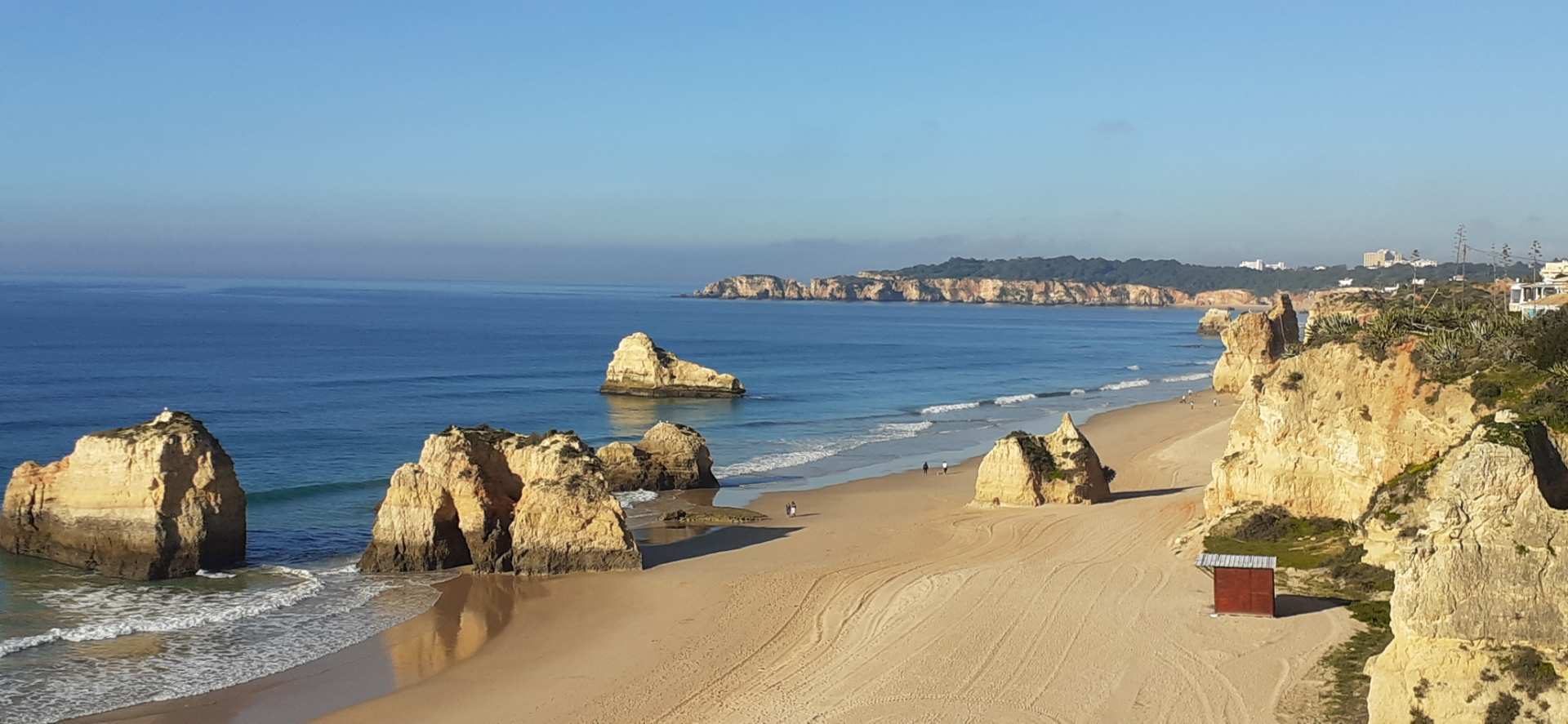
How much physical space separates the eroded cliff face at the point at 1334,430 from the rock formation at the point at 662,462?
17.1m

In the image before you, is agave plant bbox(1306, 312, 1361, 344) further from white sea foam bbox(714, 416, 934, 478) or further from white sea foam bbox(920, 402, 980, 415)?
white sea foam bbox(920, 402, 980, 415)

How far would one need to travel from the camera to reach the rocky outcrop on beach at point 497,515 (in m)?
27.3

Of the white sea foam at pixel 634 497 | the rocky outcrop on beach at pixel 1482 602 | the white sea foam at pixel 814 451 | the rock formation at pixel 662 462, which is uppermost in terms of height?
the rocky outcrop on beach at pixel 1482 602

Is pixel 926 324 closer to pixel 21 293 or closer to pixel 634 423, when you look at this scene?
pixel 634 423

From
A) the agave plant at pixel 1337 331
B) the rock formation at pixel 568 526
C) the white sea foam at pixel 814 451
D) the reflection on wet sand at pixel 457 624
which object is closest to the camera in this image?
the reflection on wet sand at pixel 457 624

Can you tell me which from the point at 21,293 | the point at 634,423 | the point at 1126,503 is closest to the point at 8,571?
the point at 1126,503

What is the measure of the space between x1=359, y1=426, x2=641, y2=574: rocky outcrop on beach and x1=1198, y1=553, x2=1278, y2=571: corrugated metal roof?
12.2m

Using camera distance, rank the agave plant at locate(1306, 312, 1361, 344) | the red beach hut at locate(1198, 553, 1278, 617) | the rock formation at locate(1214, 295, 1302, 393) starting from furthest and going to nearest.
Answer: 1. the rock formation at locate(1214, 295, 1302, 393)
2. the agave plant at locate(1306, 312, 1361, 344)
3. the red beach hut at locate(1198, 553, 1278, 617)

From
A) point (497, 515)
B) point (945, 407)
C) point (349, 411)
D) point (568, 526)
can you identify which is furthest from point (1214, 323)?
point (568, 526)

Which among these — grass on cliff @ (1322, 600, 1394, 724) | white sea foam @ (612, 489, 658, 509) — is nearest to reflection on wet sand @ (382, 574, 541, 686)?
white sea foam @ (612, 489, 658, 509)

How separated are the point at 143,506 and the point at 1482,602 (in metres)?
25.2

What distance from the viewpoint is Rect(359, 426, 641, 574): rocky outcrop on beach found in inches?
1075

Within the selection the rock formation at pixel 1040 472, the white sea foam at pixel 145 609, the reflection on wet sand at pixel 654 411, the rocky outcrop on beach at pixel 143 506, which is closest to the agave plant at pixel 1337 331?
the rock formation at pixel 1040 472

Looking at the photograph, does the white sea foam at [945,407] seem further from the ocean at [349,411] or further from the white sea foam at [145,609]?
the white sea foam at [145,609]
